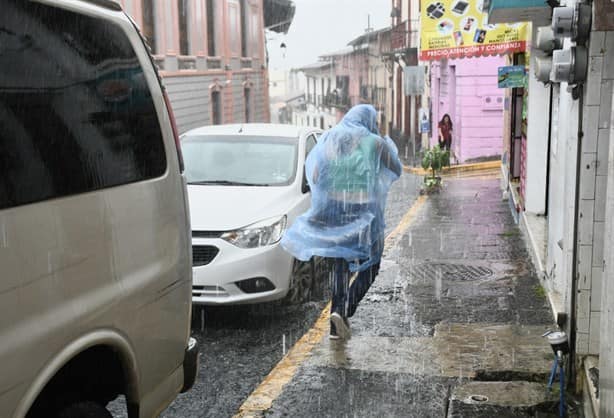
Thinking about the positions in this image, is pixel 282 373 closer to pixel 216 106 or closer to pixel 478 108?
pixel 478 108

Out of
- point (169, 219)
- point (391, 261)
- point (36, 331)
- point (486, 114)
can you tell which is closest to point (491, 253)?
point (391, 261)

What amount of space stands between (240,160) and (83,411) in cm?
462

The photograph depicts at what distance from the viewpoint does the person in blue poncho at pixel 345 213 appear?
19.0 ft

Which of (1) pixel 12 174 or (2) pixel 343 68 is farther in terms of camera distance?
(2) pixel 343 68

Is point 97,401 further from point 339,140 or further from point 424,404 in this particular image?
point 339,140

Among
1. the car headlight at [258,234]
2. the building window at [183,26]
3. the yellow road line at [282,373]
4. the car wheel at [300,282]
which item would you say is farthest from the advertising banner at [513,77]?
the building window at [183,26]

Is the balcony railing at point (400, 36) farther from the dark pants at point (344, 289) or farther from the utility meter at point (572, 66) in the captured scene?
the utility meter at point (572, 66)

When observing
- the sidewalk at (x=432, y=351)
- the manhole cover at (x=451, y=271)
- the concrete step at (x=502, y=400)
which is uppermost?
the concrete step at (x=502, y=400)

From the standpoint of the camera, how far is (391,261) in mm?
8484

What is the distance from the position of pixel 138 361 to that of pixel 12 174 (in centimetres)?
105

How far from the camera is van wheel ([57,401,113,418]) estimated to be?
9.40 feet

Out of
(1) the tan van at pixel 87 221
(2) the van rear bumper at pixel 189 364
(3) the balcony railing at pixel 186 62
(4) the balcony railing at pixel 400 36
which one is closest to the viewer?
(1) the tan van at pixel 87 221

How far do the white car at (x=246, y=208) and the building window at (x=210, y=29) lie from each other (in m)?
21.6

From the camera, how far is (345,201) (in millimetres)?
5863
